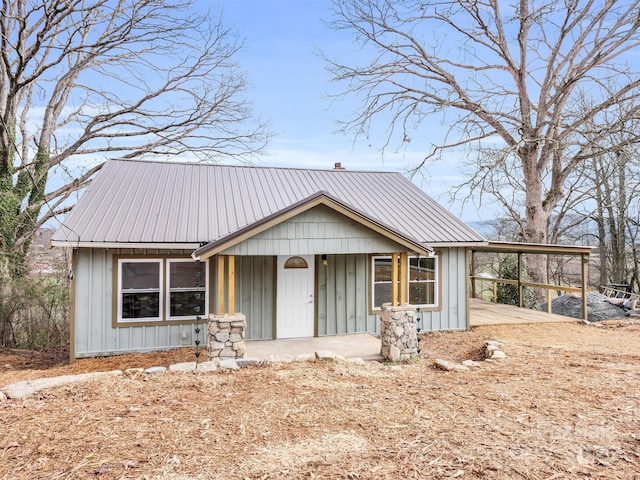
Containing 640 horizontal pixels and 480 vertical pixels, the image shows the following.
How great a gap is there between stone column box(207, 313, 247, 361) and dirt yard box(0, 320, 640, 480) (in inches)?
32.2

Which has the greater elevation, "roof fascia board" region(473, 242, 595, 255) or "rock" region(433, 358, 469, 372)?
"roof fascia board" region(473, 242, 595, 255)

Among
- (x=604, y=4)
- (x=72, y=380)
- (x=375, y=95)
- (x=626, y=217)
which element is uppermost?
(x=604, y=4)

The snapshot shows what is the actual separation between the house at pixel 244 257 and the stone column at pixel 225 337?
26cm

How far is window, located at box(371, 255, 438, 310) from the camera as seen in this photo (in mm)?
9977

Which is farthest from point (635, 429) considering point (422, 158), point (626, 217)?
point (626, 217)

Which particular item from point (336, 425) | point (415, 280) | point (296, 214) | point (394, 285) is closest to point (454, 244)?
point (415, 280)

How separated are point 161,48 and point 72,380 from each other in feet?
40.0

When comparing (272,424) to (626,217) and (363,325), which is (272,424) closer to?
(363,325)

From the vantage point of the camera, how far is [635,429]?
4.23 metres

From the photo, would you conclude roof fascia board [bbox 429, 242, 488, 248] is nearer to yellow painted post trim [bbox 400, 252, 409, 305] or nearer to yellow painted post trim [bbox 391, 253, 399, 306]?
yellow painted post trim [bbox 400, 252, 409, 305]

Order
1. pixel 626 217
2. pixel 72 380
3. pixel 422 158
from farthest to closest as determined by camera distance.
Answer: pixel 626 217, pixel 422 158, pixel 72 380

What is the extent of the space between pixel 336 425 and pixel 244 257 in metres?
5.32

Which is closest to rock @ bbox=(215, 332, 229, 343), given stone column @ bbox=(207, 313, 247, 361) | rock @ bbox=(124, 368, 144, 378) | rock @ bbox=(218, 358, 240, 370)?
stone column @ bbox=(207, 313, 247, 361)

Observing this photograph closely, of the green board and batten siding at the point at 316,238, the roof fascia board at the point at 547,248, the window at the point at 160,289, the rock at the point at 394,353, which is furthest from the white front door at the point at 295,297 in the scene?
the roof fascia board at the point at 547,248
